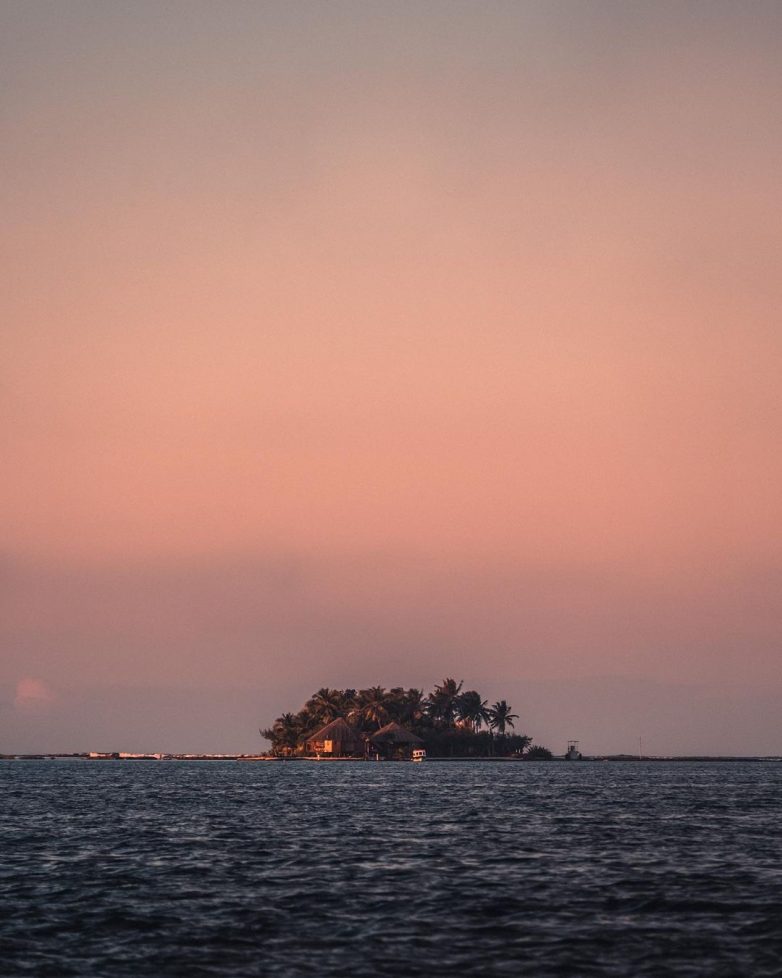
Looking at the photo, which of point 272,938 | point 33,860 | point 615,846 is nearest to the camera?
point 272,938

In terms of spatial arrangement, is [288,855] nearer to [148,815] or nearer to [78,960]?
[78,960]

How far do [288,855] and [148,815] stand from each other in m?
26.5

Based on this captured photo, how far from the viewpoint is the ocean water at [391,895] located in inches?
969

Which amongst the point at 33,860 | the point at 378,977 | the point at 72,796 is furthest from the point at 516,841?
the point at 72,796

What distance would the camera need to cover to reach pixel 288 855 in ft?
146

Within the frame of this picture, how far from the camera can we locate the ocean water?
2462cm

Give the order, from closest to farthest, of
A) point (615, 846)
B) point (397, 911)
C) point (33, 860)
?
point (397, 911) < point (33, 860) < point (615, 846)

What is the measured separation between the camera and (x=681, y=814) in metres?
69.9

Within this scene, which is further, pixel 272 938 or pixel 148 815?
pixel 148 815

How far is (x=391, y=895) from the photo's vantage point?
33500 millimetres

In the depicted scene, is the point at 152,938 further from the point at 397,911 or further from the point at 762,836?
the point at 762,836

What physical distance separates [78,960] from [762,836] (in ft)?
125

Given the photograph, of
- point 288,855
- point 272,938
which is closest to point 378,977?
point 272,938

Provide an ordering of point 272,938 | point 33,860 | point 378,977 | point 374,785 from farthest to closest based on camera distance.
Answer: point 374,785, point 33,860, point 272,938, point 378,977
